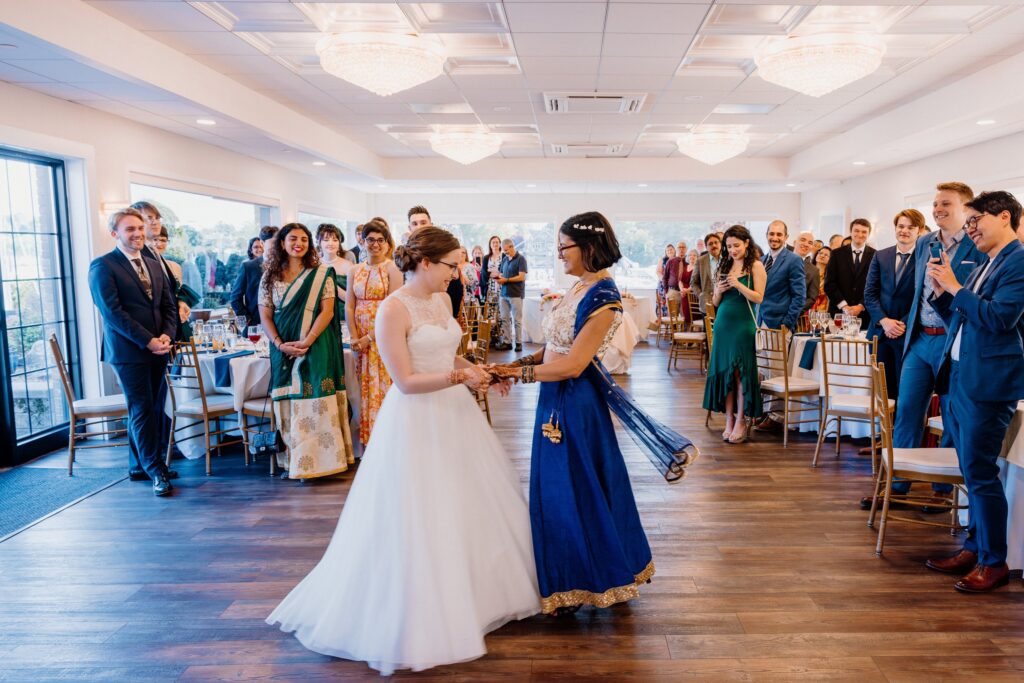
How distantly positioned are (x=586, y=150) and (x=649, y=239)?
6413 mm

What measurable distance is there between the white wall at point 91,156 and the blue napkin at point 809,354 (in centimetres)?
630

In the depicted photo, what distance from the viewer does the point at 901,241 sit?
4812mm

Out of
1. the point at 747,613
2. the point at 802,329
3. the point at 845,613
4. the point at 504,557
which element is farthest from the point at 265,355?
the point at 802,329

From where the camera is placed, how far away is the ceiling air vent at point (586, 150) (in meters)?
10.8

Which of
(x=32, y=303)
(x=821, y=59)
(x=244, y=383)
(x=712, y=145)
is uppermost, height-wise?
(x=712, y=145)

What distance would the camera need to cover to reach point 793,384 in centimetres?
560

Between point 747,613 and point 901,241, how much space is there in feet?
10.3

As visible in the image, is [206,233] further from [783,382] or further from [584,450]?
[584,450]

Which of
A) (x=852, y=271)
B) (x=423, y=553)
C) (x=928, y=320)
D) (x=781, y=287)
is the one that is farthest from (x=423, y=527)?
(x=852, y=271)

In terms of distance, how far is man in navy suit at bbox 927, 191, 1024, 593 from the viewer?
2961mm

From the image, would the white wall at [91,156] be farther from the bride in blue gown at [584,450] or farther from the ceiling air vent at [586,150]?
the ceiling air vent at [586,150]

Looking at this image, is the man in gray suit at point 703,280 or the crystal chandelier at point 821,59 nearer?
the crystal chandelier at point 821,59

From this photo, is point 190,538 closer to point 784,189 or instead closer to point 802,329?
point 802,329

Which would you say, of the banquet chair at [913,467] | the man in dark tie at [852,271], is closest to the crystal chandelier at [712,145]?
the man in dark tie at [852,271]
